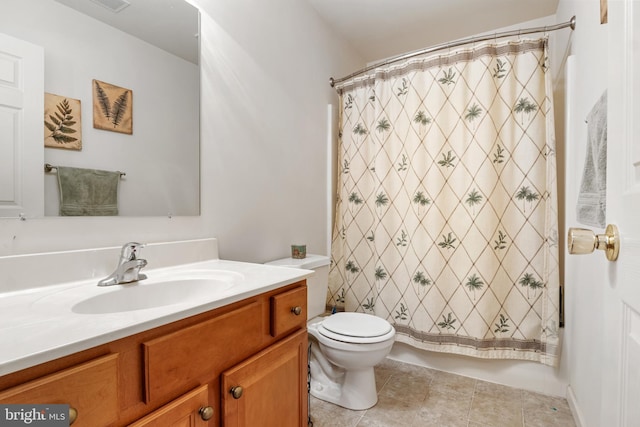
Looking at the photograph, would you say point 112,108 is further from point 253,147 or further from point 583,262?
point 583,262

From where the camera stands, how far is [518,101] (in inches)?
70.6

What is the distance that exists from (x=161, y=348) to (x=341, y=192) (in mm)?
1832

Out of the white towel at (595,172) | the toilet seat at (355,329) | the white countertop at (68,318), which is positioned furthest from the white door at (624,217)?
the toilet seat at (355,329)

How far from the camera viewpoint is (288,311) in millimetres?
1085

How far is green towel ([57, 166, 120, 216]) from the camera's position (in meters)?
1.00

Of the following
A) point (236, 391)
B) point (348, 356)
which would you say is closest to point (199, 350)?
point (236, 391)

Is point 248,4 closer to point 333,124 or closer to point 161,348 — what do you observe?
point 333,124

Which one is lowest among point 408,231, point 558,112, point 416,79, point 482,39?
point 408,231

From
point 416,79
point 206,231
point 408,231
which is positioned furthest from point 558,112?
point 206,231

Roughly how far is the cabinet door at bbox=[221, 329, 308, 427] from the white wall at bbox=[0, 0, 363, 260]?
25.5 inches

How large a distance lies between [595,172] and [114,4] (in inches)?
73.7

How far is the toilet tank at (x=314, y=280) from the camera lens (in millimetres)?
1723

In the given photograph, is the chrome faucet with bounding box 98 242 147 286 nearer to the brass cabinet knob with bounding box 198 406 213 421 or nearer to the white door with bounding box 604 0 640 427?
the brass cabinet knob with bounding box 198 406 213 421

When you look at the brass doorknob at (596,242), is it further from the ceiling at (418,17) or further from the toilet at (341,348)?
the ceiling at (418,17)
